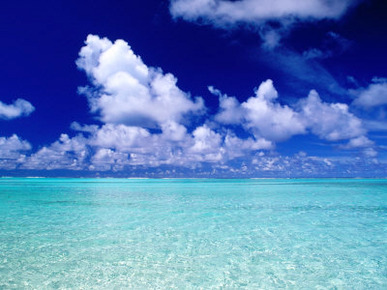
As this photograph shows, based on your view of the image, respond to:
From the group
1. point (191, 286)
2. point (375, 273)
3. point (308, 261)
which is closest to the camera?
point (191, 286)

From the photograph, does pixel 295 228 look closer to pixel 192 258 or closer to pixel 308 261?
pixel 308 261

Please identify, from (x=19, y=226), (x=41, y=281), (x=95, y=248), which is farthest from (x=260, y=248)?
(x=19, y=226)

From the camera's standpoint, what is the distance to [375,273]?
20.5 ft

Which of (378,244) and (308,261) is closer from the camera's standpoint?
(308,261)

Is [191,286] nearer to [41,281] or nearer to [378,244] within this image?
[41,281]

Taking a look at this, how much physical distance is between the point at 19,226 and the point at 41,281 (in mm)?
7090

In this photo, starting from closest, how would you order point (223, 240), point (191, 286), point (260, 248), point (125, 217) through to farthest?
point (191, 286) → point (260, 248) → point (223, 240) → point (125, 217)

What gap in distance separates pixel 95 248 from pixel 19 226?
5.54 m

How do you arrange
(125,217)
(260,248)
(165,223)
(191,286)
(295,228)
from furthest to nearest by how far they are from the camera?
(125,217)
(165,223)
(295,228)
(260,248)
(191,286)

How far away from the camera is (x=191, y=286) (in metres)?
5.61

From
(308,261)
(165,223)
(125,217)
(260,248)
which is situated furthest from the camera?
(125,217)

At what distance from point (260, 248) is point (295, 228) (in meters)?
3.53

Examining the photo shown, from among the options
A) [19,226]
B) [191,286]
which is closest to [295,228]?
[191,286]

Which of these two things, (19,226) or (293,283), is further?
(19,226)
